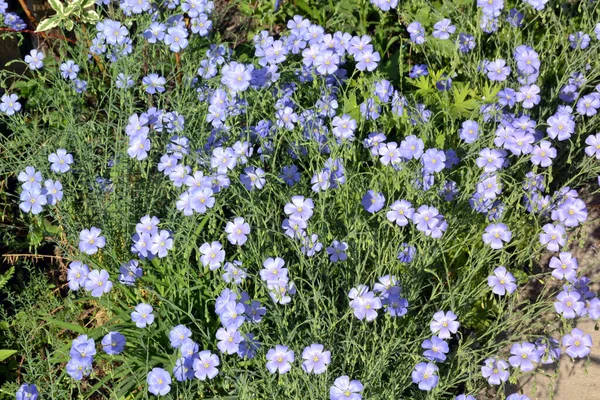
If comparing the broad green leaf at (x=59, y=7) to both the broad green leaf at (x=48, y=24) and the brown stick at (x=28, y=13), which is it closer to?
the broad green leaf at (x=48, y=24)

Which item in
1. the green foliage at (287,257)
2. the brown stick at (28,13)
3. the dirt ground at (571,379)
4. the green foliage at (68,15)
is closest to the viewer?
the green foliage at (287,257)

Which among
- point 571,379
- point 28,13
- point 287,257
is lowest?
point 571,379

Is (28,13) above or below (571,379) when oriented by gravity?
above

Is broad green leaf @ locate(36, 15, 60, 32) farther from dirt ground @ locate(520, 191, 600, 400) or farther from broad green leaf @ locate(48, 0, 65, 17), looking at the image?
dirt ground @ locate(520, 191, 600, 400)

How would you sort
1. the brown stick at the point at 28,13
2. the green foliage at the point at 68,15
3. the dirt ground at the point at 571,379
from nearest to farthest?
the dirt ground at the point at 571,379, the green foliage at the point at 68,15, the brown stick at the point at 28,13

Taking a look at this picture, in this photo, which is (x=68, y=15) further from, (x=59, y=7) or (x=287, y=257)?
(x=287, y=257)

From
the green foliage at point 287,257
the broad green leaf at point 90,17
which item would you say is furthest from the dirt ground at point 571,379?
the broad green leaf at point 90,17

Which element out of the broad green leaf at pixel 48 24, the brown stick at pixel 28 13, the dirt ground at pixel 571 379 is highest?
the brown stick at pixel 28 13

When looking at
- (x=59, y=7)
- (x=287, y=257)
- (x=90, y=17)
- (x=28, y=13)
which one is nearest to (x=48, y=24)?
(x=59, y=7)

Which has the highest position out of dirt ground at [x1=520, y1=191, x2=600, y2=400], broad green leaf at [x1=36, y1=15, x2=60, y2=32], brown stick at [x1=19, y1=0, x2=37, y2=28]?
brown stick at [x1=19, y1=0, x2=37, y2=28]

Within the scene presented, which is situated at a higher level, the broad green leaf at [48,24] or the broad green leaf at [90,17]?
the broad green leaf at [90,17]

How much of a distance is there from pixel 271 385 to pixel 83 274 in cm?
80

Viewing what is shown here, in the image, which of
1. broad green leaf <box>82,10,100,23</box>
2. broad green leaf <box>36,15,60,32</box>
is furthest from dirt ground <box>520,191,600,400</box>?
broad green leaf <box>36,15,60,32</box>

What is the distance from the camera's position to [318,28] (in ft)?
10.7
